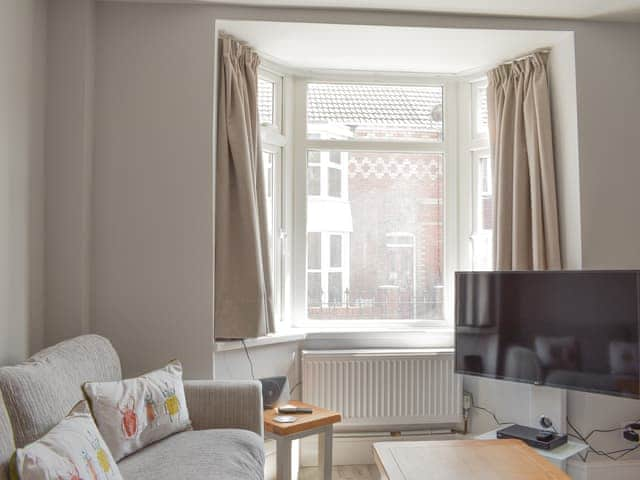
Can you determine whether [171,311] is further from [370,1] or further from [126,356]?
[370,1]

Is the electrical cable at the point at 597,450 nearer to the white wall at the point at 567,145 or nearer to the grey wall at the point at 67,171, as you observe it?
the white wall at the point at 567,145

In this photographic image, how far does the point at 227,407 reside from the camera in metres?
2.47

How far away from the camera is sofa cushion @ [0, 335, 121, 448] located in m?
1.73

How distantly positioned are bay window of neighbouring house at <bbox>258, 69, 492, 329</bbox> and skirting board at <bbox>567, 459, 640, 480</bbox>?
3.70 ft

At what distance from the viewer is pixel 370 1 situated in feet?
9.36

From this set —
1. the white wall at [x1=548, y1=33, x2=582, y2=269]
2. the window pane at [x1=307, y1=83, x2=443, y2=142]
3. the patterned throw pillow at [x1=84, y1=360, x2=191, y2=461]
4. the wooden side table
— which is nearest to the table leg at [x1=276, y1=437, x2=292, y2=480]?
the wooden side table

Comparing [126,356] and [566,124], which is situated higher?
[566,124]

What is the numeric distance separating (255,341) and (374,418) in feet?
2.95

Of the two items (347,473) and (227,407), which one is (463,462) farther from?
(347,473)

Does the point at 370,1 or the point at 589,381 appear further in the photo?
the point at 370,1

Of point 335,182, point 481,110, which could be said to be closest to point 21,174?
point 335,182

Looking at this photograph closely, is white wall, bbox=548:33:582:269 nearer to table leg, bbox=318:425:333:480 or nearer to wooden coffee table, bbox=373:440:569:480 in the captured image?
wooden coffee table, bbox=373:440:569:480

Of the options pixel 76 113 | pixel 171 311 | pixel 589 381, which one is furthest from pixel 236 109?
pixel 589 381

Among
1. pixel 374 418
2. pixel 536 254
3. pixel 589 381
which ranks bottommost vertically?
pixel 374 418
